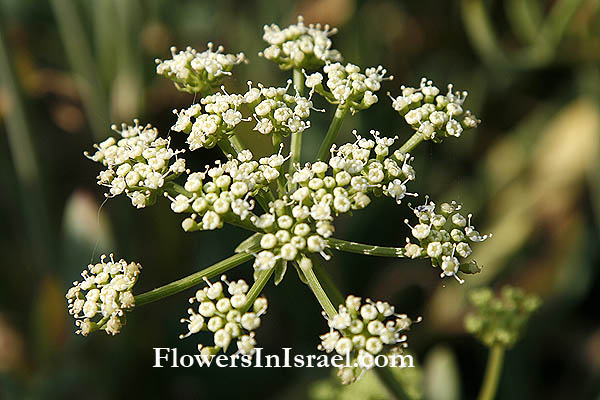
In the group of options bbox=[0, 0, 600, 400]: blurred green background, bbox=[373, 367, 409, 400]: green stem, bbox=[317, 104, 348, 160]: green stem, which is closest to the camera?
bbox=[373, 367, 409, 400]: green stem

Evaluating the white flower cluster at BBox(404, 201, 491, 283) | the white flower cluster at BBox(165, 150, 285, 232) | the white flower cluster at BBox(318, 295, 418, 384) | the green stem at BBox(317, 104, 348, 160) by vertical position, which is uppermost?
the green stem at BBox(317, 104, 348, 160)

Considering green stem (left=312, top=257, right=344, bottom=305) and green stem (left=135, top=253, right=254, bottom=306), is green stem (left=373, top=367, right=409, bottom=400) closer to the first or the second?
green stem (left=312, top=257, right=344, bottom=305)

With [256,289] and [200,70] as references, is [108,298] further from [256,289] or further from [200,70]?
[200,70]

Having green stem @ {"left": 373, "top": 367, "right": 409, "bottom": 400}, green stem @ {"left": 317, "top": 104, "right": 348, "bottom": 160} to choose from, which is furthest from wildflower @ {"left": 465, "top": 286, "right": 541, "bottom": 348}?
green stem @ {"left": 317, "top": 104, "right": 348, "bottom": 160}

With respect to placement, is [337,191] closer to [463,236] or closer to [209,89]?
[463,236]

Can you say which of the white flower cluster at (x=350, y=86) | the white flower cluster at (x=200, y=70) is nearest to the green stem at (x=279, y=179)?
the white flower cluster at (x=350, y=86)

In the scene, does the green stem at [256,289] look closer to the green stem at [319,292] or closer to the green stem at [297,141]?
the green stem at [319,292]

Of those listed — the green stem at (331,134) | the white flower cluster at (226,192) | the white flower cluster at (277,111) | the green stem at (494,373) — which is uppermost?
the white flower cluster at (277,111)
